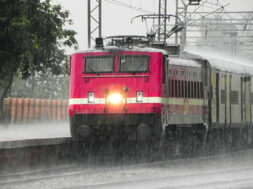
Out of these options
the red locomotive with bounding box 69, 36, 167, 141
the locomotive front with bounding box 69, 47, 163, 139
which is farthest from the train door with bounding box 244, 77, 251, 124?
the locomotive front with bounding box 69, 47, 163, 139

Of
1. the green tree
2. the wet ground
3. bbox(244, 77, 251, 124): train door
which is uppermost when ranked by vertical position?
the green tree

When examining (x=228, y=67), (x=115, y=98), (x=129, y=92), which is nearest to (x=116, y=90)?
(x=115, y=98)

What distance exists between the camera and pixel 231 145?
2669cm

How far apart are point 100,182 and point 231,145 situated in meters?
13.0

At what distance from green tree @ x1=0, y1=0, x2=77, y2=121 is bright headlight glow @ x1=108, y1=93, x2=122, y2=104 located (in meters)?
8.81

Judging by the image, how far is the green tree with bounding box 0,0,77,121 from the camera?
27.2m

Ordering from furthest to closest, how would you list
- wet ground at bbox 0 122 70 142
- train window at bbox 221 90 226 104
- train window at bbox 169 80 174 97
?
1. wet ground at bbox 0 122 70 142
2. train window at bbox 221 90 226 104
3. train window at bbox 169 80 174 97

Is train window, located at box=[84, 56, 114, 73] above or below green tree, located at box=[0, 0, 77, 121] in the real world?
below

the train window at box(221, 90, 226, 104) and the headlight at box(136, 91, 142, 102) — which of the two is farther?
the train window at box(221, 90, 226, 104)

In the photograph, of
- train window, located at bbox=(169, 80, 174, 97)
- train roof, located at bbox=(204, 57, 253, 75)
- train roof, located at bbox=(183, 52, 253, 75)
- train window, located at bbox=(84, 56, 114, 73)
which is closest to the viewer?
train window, located at bbox=(84, 56, 114, 73)

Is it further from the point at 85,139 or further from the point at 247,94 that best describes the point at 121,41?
the point at 247,94

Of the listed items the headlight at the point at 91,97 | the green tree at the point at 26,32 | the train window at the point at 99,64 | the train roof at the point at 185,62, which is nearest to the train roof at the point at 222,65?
the train roof at the point at 185,62

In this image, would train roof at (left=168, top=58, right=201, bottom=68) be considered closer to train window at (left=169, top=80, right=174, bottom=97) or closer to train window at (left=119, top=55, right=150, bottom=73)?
train window at (left=169, top=80, right=174, bottom=97)

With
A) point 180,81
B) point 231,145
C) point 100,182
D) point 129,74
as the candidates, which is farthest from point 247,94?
point 100,182
